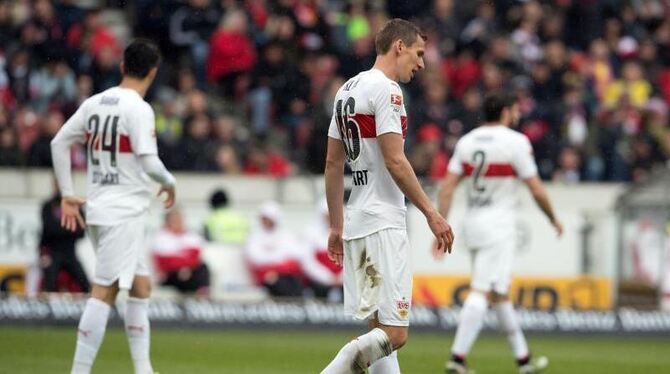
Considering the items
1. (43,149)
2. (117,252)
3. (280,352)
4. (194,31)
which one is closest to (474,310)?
(280,352)

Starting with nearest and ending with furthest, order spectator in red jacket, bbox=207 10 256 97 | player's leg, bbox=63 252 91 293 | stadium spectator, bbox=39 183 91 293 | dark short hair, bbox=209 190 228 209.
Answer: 1. stadium spectator, bbox=39 183 91 293
2. player's leg, bbox=63 252 91 293
3. dark short hair, bbox=209 190 228 209
4. spectator in red jacket, bbox=207 10 256 97

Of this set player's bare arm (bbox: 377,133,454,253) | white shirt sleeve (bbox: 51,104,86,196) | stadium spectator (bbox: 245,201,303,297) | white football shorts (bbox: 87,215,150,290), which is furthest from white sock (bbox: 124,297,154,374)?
stadium spectator (bbox: 245,201,303,297)

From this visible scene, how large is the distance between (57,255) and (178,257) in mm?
1563

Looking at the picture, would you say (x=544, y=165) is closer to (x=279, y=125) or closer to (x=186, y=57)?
(x=279, y=125)

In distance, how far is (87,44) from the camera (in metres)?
22.2

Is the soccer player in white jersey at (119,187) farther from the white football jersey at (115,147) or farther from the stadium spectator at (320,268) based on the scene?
the stadium spectator at (320,268)

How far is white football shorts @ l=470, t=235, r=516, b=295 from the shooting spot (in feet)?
42.4

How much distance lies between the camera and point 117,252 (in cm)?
1036

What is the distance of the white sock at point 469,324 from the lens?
12609 mm

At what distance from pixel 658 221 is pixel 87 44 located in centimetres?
884

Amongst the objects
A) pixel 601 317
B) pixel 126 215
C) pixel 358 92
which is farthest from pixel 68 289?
pixel 358 92

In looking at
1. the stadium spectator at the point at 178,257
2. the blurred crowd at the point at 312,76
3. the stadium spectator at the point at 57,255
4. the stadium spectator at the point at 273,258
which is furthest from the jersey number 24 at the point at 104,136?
the blurred crowd at the point at 312,76

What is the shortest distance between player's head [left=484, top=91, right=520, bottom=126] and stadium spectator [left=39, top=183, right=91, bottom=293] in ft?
22.1

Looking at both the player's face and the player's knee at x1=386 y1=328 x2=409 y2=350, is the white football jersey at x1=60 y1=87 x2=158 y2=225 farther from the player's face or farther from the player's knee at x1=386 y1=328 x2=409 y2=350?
the player's knee at x1=386 y1=328 x2=409 y2=350
